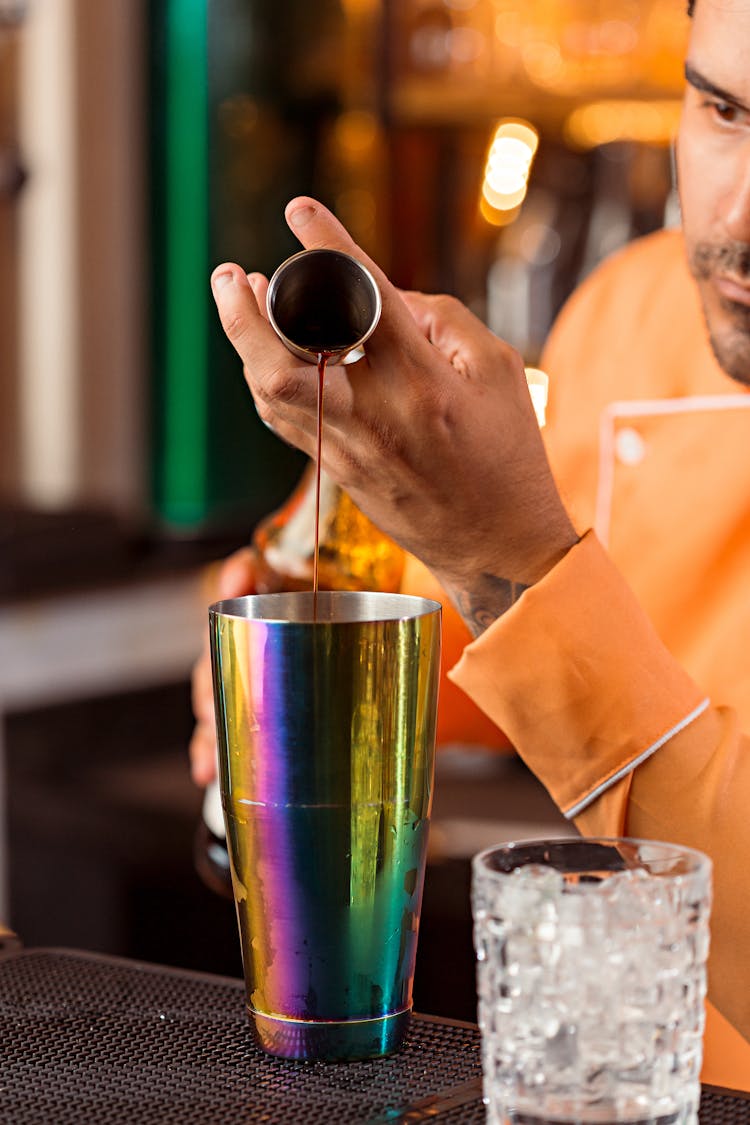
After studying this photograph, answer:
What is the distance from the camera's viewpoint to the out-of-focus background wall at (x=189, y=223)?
2.77 m

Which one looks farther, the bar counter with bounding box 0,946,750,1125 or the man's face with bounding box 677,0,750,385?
the man's face with bounding box 677,0,750,385

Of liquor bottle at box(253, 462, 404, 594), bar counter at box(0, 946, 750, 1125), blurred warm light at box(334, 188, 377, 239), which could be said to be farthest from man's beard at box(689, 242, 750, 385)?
blurred warm light at box(334, 188, 377, 239)

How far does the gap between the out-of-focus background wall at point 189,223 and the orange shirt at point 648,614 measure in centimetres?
98

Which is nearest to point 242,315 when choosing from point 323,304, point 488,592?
point 323,304

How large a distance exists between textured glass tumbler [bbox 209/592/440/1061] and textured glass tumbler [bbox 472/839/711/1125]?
0.10 metres

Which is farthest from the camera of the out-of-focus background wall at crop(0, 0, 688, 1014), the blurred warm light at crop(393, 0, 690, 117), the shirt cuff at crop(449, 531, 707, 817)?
the blurred warm light at crop(393, 0, 690, 117)

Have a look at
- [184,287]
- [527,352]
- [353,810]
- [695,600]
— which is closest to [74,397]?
[184,287]

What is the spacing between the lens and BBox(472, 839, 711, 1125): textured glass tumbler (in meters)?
0.61

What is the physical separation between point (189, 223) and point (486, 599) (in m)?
2.17

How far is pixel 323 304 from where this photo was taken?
766 mm

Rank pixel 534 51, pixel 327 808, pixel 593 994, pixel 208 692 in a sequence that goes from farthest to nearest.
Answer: pixel 534 51 < pixel 208 692 < pixel 327 808 < pixel 593 994

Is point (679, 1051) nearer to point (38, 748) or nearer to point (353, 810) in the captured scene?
point (353, 810)

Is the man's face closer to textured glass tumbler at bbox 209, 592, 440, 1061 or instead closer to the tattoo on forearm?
the tattoo on forearm

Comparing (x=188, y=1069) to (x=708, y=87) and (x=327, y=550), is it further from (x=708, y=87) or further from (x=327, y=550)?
(x=708, y=87)
